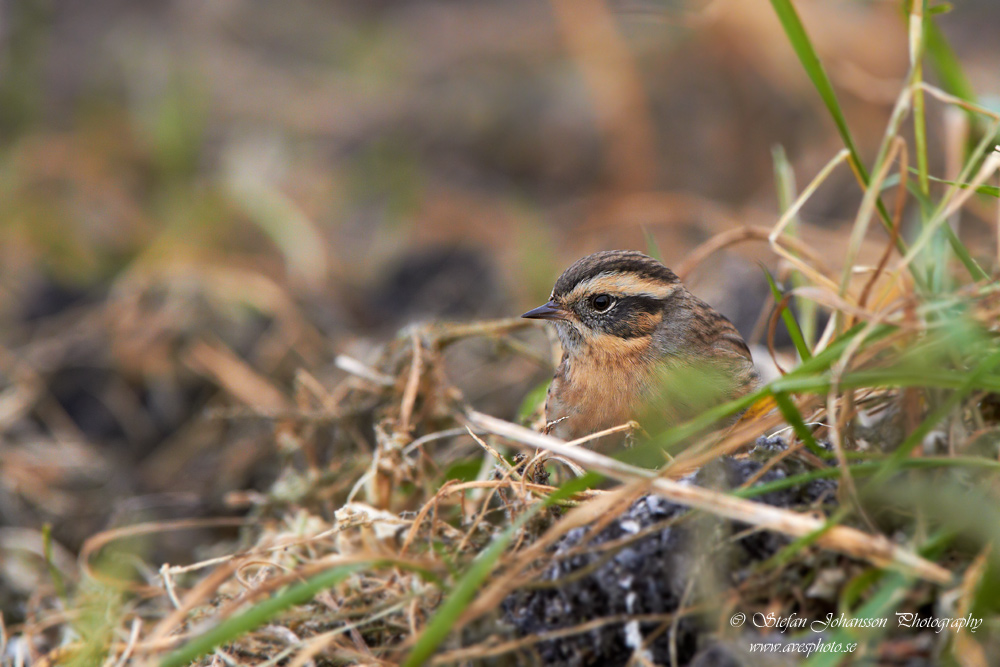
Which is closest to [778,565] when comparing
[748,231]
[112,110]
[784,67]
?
[748,231]

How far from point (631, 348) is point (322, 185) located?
284 inches

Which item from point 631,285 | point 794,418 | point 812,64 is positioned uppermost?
point 812,64

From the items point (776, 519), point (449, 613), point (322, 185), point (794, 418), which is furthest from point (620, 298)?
point (322, 185)

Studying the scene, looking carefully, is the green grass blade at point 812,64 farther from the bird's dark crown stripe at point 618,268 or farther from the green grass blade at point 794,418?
the bird's dark crown stripe at point 618,268

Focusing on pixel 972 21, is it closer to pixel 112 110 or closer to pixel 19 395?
pixel 112 110

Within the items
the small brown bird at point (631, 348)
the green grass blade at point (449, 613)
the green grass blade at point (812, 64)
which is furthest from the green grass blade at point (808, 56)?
the green grass blade at point (449, 613)

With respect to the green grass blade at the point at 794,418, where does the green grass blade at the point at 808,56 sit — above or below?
above

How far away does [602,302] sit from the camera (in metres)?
Answer: 4.36

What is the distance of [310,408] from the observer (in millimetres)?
5031

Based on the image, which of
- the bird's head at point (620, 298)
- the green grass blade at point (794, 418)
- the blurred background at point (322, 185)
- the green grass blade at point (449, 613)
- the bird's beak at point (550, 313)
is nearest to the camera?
the green grass blade at point (449, 613)

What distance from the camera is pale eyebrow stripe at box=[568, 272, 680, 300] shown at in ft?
14.1

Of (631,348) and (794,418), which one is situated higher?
(794,418)

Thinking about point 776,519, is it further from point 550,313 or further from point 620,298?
point 550,313

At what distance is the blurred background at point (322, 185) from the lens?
21.7 ft
